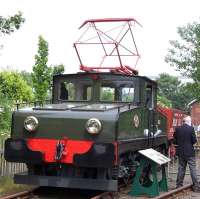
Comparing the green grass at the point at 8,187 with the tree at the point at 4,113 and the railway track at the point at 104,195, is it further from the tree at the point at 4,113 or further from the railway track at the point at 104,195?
the tree at the point at 4,113

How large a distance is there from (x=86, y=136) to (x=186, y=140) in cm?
340

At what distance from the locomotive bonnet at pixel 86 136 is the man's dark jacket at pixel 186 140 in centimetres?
131

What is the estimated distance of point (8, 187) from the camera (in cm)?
1179

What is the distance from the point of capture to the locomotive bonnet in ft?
33.8

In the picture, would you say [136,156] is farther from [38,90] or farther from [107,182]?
[38,90]

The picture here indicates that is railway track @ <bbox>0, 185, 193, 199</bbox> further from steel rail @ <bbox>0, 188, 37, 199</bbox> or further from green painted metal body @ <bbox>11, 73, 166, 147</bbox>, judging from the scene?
green painted metal body @ <bbox>11, 73, 166, 147</bbox>

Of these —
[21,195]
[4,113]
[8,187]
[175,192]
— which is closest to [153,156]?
[175,192]

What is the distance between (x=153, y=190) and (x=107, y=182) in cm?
175

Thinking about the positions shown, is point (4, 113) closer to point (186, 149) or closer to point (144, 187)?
point (186, 149)

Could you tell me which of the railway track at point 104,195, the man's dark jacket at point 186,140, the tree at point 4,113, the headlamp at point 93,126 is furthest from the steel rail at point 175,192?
the tree at point 4,113

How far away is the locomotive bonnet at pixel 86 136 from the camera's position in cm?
1029

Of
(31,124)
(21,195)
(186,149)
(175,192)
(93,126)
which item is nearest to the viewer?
(93,126)

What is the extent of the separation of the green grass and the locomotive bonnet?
2.44ft

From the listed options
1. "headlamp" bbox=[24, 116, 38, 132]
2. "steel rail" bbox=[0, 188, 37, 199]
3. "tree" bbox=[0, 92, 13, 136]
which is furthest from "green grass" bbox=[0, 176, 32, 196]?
"tree" bbox=[0, 92, 13, 136]
